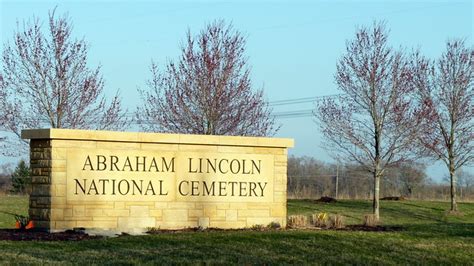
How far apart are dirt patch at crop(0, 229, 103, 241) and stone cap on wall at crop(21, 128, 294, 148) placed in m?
1.83

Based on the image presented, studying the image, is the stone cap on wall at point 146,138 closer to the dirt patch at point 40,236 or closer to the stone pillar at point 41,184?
the stone pillar at point 41,184

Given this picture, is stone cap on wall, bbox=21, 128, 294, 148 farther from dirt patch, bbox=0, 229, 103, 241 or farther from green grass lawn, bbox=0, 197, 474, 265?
green grass lawn, bbox=0, 197, 474, 265

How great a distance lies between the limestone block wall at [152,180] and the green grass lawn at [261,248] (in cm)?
147

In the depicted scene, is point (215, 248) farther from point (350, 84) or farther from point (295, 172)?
point (295, 172)

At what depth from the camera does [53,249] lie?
1184 centimetres

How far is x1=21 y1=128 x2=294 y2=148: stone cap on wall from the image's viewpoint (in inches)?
577

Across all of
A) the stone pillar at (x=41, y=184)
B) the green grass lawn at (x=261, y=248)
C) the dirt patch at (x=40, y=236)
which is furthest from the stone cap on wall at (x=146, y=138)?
the green grass lawn at (x=261, y=248)

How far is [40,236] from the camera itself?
44.7 feet

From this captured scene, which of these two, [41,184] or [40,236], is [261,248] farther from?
[41,184]

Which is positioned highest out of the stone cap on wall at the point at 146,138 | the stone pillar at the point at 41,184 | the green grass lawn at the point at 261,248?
the stone cap on wall at the point at 146,138

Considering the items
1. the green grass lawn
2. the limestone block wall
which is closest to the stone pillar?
the limestone block wall

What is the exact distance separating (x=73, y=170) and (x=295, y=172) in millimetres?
47307

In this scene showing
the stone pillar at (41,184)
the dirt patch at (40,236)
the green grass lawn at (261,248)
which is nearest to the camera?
the green grass lawn at (261,248)

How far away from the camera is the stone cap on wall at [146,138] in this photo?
577 inches
